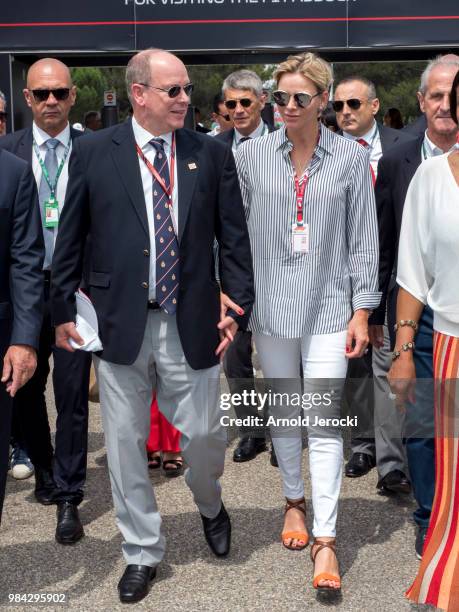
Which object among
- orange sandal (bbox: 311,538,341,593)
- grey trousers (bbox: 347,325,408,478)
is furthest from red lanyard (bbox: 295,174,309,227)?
orange sandal (bbox: 311,538,341,593)

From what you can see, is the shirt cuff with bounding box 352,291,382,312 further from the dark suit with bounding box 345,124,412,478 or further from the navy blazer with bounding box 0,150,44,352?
the navy blazer with bounding box 0,150,44,352

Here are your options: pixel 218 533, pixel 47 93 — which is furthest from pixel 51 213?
pixel 218 533

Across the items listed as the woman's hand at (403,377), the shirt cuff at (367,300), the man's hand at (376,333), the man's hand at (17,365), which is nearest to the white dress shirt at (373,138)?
the man's hand at (376,333)

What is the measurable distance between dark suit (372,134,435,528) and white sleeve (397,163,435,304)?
45 cm

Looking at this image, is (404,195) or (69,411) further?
(69,411)

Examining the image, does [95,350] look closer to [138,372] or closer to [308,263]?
[138,372]

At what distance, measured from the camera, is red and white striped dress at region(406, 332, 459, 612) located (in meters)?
3.24

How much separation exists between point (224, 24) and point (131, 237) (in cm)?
537

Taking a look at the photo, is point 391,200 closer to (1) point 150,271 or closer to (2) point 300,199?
(2) point 300,199

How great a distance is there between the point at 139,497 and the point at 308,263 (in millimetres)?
1270

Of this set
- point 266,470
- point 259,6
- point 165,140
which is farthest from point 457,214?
point 259,6

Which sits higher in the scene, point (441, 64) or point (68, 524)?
point (441, 64)

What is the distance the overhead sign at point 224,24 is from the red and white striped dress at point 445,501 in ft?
19.3

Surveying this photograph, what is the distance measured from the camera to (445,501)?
3.31 m
